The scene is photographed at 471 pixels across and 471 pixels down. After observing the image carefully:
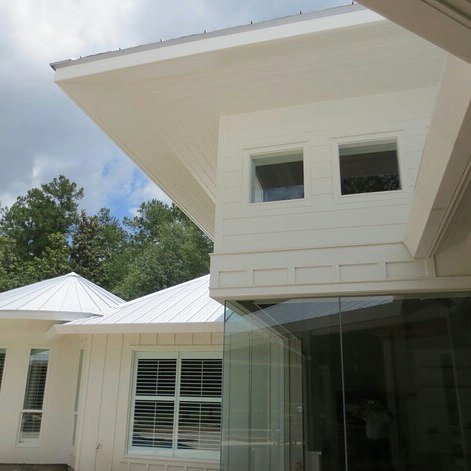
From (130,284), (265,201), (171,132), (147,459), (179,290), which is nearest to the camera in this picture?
(265,201)

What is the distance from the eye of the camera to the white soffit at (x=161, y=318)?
285 inches

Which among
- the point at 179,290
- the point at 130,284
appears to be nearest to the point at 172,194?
the point at 179,290

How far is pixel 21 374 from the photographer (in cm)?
891

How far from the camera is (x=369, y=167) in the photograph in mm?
5047

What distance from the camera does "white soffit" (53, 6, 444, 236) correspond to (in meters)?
4.53

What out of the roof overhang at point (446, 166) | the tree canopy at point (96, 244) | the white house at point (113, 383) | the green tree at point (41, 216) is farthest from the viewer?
the green tree at point (41, 216)

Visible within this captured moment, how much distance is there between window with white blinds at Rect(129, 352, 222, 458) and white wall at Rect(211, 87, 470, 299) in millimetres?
3292

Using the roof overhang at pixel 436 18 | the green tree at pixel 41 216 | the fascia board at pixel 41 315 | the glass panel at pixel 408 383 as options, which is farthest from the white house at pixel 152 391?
the green tree at pixel 41 216

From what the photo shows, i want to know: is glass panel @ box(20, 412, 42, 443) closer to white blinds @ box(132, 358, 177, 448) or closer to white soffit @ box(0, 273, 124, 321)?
white soffit @ box(0, 273, 124, 321)

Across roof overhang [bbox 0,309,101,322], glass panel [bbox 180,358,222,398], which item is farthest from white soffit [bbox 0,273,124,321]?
glass panel [bbox 180,358,222,398]

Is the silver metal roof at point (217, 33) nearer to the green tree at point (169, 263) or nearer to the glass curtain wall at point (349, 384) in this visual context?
the glass curtain wall at point (349, 384)

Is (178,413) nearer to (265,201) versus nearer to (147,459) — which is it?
(147,459)

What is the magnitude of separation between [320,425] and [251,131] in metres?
3.25

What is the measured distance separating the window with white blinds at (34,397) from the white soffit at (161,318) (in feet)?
4.04
